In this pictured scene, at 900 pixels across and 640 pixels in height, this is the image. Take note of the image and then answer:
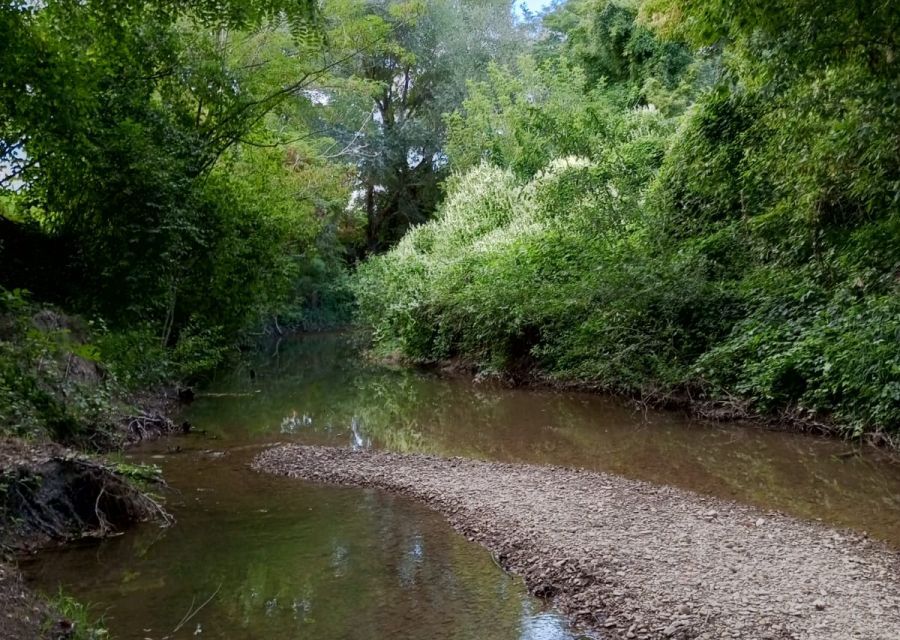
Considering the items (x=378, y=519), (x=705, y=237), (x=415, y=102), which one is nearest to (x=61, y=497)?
(x=378, y=519)

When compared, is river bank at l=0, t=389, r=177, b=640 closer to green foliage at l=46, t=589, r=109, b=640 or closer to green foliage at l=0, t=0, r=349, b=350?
green foliage at l=46, t=589, r=109, b=640

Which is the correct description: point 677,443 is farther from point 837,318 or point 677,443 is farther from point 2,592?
point 2,592

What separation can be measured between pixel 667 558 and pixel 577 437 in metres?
5.32

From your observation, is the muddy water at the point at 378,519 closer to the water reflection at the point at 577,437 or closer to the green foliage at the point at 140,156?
the water reflection at the point at 577,437

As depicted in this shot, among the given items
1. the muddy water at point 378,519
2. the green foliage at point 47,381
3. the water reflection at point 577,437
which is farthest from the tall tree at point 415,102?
the green foliage at point 47,381

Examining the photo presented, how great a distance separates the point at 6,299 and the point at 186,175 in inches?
155

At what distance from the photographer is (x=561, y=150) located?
23.2 meters

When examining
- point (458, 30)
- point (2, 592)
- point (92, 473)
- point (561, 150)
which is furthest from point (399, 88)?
point (2, 592)

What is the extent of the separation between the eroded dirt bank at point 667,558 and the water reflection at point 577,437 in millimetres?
842

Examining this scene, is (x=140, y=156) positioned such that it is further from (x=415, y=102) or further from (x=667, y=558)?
(x=415, y=102)

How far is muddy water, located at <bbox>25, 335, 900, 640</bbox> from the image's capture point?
5105 mm

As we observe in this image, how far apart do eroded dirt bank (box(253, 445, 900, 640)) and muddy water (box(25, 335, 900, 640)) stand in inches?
13.6

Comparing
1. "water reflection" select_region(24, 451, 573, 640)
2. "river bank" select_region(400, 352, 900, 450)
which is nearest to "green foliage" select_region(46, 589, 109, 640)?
"water reflection" select_region(24, 451, 573, 640)

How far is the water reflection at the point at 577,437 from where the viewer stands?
7.64 m
